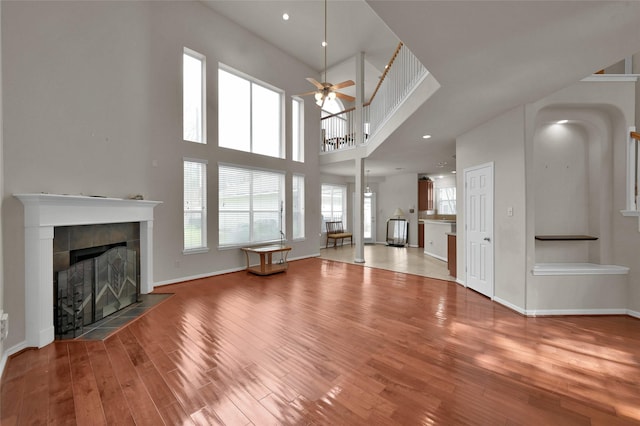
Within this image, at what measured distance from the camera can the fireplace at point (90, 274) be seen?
9.46 feet

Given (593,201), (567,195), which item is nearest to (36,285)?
(567,195)

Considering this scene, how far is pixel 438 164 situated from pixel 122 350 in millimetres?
8409

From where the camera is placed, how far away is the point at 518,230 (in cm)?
367

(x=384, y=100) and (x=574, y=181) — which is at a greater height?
(x=384, y=100)

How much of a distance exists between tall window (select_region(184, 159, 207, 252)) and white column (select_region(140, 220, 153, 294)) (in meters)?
0.84

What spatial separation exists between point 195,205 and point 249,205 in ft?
4.24

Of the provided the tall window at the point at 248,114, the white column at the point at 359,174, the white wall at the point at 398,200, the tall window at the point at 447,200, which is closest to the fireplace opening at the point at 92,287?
the tall window at the point at 248,114

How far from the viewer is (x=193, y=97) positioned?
17.7 feet

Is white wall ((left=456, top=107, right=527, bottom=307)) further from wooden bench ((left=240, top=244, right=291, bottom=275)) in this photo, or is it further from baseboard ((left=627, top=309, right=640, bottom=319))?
wooden bench ((left=240, top=244, right=291, bottom=275))

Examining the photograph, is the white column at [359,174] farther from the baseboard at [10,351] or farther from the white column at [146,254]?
the baseboard at [10,351]

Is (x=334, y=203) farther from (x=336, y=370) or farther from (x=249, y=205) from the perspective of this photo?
(x=336, y=370)

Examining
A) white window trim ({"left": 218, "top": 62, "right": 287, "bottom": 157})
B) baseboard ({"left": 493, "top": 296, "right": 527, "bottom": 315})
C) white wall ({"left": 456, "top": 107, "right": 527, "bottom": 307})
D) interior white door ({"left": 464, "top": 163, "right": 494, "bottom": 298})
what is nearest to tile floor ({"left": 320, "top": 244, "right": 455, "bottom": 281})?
interior white door ({"left": 464, "top": 163, "right": 494, "bottom": 298})

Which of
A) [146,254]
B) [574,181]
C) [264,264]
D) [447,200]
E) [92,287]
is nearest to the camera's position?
[92,287]

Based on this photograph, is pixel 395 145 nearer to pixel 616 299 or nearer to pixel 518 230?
pixel 518 230
